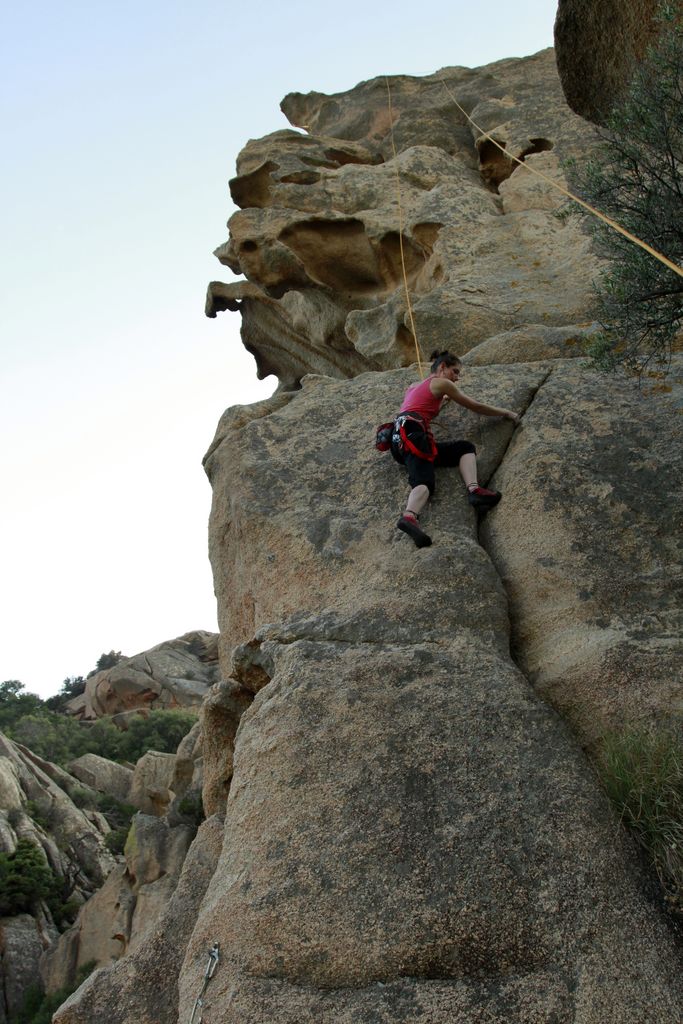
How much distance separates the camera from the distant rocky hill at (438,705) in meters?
5.07

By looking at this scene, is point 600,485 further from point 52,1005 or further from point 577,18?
point 52,1005

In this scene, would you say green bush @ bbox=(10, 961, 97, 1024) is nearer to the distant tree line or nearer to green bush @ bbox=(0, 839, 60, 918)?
green bush @ bbox=(0, 839, 60, 918)

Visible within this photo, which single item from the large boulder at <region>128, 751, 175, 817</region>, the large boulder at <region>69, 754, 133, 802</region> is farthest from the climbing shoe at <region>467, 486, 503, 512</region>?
the large boulder at <region>69, 754, 133, 802</region>

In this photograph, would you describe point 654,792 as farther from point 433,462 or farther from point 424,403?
point 424,403

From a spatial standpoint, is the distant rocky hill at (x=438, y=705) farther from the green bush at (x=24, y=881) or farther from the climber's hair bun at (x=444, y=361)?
the green bush at (x=24, y=881)

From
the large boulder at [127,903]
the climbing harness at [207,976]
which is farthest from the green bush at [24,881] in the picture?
the climbing harness at [207,976]

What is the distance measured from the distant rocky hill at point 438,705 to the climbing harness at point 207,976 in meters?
0.02

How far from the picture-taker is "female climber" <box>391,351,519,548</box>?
8547 mm

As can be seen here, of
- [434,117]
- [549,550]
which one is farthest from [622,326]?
[434,117]

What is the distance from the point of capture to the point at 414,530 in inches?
316

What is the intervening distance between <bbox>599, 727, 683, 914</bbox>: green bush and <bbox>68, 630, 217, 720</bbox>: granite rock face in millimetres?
35419

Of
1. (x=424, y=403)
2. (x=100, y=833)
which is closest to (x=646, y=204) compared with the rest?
(x=424, y=403)

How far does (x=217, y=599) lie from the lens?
9812mm

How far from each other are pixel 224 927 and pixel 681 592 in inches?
167
